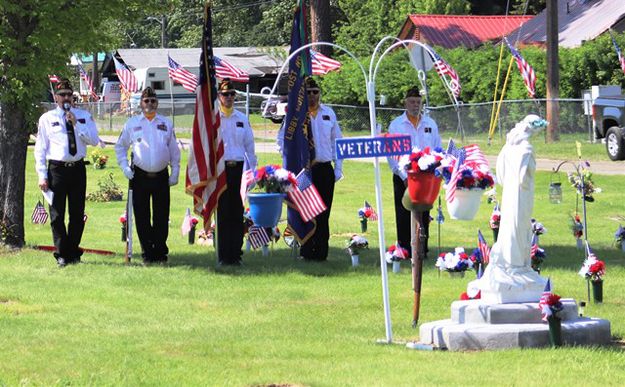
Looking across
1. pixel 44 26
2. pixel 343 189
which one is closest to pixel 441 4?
pixel 343 189

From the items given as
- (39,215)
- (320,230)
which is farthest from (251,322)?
(39,215)

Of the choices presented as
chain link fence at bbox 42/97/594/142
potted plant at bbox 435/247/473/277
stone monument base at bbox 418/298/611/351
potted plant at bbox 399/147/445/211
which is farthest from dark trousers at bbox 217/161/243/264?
chain link fence at bbox 42/97/594/142

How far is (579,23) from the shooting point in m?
50.7

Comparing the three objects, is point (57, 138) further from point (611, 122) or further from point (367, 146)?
point (611, 122)

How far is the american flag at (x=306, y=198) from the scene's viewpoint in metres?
16.2

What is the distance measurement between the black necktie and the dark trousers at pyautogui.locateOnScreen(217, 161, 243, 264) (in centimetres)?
186

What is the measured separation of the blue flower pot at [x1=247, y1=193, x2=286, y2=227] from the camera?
16438mm

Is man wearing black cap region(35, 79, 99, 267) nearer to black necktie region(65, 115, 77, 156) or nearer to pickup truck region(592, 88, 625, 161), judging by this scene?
black necktie region(65, 115, 77, 156)

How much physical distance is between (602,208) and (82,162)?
10.3 m

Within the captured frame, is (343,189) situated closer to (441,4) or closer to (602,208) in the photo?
(602,208)

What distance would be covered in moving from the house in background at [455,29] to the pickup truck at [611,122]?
20.3 metres

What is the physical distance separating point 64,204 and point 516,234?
22.6 ft

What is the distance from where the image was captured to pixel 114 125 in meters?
54.7

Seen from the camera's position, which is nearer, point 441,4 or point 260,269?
point 260,269
